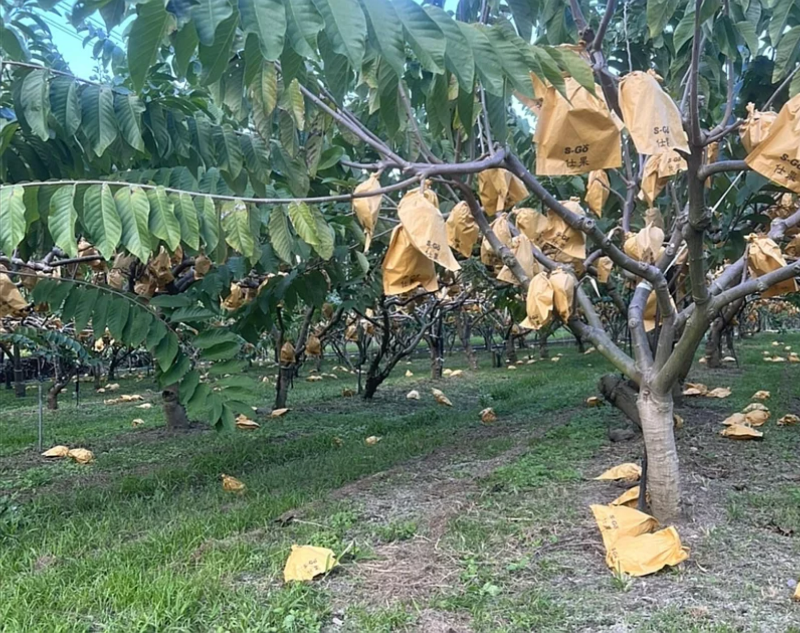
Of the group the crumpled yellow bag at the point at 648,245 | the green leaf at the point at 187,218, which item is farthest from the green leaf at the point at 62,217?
the crumpled yellow bag at the point at 648,245

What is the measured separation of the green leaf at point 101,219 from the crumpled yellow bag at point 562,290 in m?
1.78

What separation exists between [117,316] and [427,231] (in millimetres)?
2101

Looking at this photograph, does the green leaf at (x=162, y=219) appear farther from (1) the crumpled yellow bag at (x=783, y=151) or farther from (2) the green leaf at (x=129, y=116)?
(1) the crumpled yellow bag at (x=783, y=151)

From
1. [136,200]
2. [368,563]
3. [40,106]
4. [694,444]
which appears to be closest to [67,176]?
→ [40,106]

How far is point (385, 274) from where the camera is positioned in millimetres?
2305

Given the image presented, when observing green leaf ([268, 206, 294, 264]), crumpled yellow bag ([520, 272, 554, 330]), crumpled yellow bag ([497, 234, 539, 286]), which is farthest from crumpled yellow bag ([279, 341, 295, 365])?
crumpled yellow bag ([520, 272, 554, 330])

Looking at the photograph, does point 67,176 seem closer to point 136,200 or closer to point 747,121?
point 136,200

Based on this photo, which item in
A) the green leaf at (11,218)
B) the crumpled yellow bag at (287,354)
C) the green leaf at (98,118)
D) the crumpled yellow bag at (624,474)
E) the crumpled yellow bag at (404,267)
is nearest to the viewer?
the green leaf at (11,218)

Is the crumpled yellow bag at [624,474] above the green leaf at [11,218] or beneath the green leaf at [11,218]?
beneath

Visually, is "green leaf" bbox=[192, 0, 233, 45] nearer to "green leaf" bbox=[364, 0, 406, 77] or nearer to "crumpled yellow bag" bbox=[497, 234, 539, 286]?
"green leaf" bbox=[364, 0, 406, 77]

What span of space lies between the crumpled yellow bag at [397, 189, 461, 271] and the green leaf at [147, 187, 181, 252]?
2.57 ft

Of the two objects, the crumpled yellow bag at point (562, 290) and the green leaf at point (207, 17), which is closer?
the green leaf at point (207, 17)

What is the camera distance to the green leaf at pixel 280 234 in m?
2.69

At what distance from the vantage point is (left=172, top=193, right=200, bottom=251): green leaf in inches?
90.0
